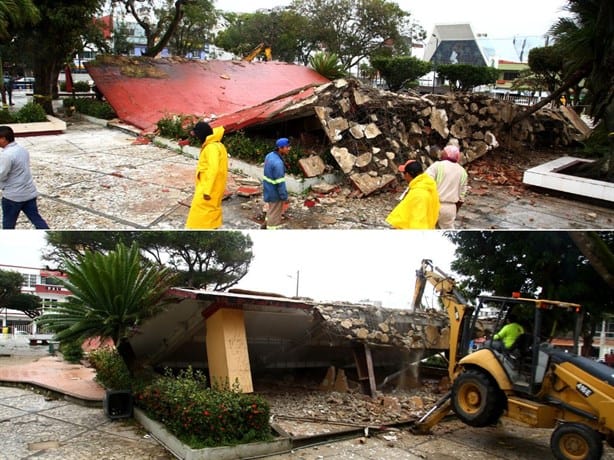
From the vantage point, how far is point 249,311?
844 cm

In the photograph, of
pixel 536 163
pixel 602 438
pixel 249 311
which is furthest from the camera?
pixel 536 163

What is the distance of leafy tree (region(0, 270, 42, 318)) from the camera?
1131cm

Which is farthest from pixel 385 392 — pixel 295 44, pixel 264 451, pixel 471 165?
pixel 295 44

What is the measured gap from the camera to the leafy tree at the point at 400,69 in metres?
23.9

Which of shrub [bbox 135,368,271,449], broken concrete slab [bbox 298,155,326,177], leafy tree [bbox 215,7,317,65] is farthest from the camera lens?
leafy tree [bbox 215,7,317,65]

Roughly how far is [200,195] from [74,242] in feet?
8.92

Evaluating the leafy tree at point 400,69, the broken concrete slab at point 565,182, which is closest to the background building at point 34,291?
the broken concrete slab at point 565,182

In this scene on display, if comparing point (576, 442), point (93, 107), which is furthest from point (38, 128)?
point (576, 442)

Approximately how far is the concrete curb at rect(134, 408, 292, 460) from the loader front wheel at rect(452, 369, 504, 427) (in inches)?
86.3

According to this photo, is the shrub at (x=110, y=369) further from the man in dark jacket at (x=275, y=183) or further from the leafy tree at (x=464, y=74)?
the leafy tree at (x=464, y=74)

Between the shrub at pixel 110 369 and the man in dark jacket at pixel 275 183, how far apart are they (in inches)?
123

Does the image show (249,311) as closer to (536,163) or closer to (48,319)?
(48,319)

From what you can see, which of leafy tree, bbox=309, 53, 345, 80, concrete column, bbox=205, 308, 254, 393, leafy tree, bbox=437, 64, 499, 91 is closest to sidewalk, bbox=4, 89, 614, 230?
concrete column, bbox=205, 308, 254, 393

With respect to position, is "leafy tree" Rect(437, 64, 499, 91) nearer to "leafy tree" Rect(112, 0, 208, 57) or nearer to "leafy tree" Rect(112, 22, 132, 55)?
"leafy tree" Rect(112, 0, 208, 57)
